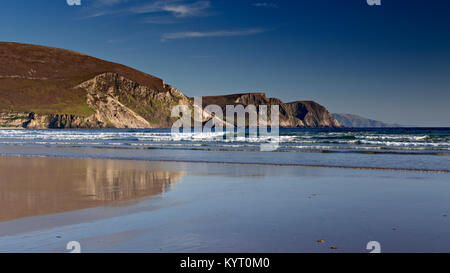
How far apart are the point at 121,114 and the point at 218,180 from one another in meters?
174

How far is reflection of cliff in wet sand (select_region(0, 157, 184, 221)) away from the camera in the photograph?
8.55 meters

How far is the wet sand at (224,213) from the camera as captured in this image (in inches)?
226

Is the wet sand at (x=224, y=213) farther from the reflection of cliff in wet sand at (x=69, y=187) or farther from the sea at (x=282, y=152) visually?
the sea at (x=282, y=152)

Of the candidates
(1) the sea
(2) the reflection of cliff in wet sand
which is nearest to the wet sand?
(2) the reflection of cliff in wet sand

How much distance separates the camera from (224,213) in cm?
784

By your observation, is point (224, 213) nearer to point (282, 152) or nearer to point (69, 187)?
point (69, 187)

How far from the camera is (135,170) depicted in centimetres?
1591

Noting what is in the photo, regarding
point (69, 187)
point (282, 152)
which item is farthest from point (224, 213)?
point (282, 152)

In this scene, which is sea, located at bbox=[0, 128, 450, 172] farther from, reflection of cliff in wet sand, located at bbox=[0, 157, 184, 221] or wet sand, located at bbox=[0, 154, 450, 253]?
reflection of cliff in wet sand, located at bbox=[0, 157, 184, 221]

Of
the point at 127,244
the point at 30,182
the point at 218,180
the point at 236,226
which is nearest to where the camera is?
the point at 127,244

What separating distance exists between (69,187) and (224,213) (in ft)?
18.6

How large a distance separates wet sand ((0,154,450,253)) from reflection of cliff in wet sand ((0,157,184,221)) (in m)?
0.03
